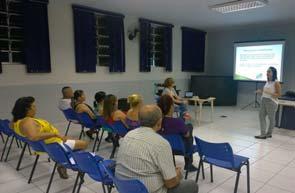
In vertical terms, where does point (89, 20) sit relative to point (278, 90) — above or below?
above

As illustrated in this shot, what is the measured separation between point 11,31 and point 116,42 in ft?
8.53

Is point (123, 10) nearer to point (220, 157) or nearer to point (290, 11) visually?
point (290, 11)

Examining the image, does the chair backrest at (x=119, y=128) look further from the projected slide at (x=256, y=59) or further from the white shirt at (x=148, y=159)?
the projected slide at (x=256, y=59)

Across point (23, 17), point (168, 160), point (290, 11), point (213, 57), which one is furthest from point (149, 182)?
point (213, 57)

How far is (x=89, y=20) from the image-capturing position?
611 centimetres

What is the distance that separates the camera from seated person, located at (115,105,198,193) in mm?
1600

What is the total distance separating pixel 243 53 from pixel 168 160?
8092 mm

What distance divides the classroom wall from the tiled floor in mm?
3805

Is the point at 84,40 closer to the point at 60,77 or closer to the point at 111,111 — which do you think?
the point at 60,77

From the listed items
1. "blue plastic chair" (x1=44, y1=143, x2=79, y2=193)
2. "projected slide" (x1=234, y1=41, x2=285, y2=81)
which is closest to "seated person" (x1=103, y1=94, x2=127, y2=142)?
"blue plastic chair" (x1=44, y1=143, x2=79, y2=193)

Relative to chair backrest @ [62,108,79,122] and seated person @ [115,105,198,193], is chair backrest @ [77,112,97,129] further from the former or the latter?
seated person @ [115,105,198,193]

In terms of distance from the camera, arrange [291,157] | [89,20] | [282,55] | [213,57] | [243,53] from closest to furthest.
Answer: [291,157], [89,20], [282,55], [243,53], [213,57]

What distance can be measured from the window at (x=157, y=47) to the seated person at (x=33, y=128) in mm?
5516

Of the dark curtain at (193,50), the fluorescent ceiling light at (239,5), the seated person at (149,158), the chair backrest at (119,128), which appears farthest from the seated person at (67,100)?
the dark curtain at (193,50)
